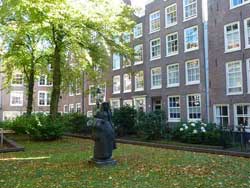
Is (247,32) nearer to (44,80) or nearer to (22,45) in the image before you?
(22,45)

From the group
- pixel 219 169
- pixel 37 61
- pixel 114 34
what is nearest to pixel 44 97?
pixel 37 61

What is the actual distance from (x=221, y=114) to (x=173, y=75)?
6.26 meters

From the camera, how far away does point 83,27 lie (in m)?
20.7

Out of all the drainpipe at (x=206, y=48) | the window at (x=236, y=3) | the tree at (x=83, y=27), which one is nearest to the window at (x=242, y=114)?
the drainpipe at (x=206, y=48)

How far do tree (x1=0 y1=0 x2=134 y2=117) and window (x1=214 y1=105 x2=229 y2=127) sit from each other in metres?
7.81

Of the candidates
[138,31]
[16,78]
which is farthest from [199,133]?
[16,78]

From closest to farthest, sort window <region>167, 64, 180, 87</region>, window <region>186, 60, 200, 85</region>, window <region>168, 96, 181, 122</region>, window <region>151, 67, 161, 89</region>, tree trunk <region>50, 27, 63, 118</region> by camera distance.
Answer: tree trunk <region>50, 27, 63, 118</region>, window <region>186, 60, 200, 85</region>, window <region>168, 96, 181, 122</region>, window <region>167, 64, 180, 87</region>, window <region>151, 67, 161, 89</region>

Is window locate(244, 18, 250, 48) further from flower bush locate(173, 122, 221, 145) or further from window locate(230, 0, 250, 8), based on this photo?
flower bush locate(173, 122, 221, 145)

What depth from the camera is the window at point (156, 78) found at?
3044cm

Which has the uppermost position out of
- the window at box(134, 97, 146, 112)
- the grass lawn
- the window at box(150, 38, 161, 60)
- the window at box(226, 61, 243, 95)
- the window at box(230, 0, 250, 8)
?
the window at box(230, 0, 250, 8)

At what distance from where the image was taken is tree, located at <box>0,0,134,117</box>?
58.5 ft

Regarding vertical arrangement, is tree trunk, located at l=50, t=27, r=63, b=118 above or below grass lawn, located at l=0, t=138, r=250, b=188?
above

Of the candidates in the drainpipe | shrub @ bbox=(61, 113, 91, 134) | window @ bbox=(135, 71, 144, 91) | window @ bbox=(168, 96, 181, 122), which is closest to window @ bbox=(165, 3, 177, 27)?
the drainpipe

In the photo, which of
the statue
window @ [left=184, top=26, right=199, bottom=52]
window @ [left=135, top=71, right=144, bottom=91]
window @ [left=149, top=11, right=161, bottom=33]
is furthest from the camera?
window @ [left=135, top=71, right=144, bottom=91]
